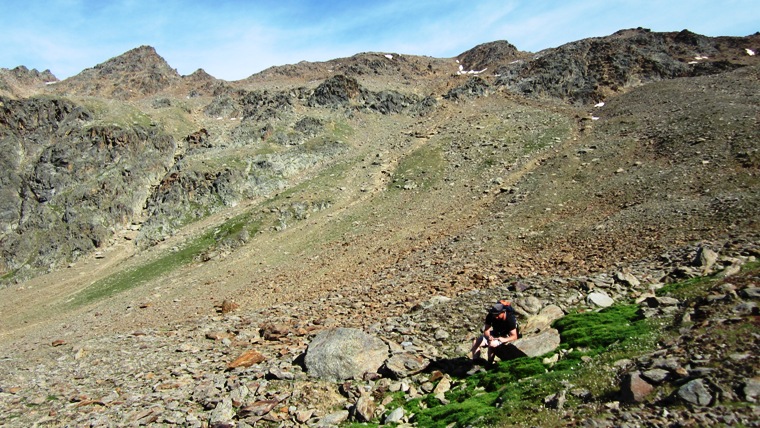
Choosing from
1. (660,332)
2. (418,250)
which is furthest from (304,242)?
(660,332)

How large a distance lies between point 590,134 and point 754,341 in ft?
154

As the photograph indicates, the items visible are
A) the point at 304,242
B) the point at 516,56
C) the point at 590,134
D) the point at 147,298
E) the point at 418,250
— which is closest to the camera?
the point at 418,250

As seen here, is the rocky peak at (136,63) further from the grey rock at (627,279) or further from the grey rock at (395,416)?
the grey rock at (395,416)

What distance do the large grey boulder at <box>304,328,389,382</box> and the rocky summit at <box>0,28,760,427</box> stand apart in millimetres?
84

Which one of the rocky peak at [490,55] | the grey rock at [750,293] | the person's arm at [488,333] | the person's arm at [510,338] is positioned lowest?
the person's arm at [510,338]

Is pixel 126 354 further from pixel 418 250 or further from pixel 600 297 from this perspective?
pixel 600 297

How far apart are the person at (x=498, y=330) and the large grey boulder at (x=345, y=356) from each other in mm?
3684

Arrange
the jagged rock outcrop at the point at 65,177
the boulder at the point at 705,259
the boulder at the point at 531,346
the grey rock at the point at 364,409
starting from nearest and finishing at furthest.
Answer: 1. the grey rock at the point at 364,409
2. the boulder at the point at 531,346
3. the boulder at the point at 705,259
4. the jagged rock outcrop at the point at 65,177

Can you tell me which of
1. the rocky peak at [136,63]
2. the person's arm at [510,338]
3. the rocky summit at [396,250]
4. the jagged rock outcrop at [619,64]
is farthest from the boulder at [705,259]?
the rocky peak at [136,63]

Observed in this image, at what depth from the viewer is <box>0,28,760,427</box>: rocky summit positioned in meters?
11.7

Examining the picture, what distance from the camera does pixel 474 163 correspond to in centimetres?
5094

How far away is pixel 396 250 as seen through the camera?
32.8 metres

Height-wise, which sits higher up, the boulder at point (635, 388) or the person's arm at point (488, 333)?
the boulder at point (635, 388)

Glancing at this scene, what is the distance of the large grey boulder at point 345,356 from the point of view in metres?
14.6
